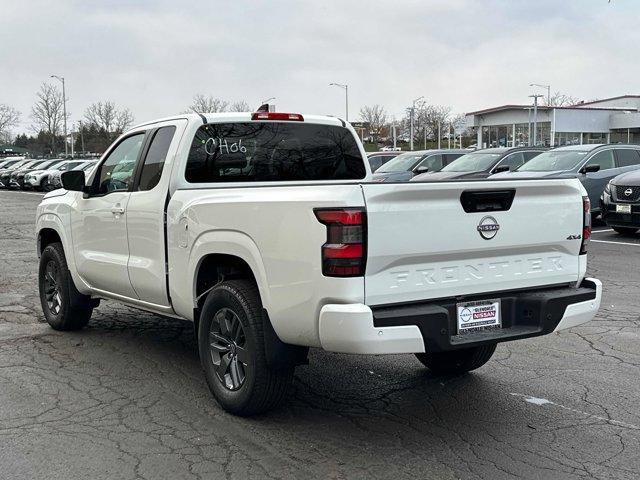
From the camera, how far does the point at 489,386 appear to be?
17.5 feet

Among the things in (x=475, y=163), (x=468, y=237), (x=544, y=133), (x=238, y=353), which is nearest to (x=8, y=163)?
(x=475, y=163)

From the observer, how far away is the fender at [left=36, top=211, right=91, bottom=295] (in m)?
6.55

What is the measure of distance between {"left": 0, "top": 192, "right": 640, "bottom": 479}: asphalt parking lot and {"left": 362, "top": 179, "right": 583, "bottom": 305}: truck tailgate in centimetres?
88

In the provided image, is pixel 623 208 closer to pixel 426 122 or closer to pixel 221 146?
pixel 221 146

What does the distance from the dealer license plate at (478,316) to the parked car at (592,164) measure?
39.7 feet

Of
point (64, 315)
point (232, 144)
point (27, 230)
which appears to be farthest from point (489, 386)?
point (27, 230)

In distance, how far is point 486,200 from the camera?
4316mm

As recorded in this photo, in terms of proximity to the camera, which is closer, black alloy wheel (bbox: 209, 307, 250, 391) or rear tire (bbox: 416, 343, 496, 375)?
black alloy wheel (bbox: 209, 307, 250, 391)

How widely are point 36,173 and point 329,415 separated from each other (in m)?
37.7

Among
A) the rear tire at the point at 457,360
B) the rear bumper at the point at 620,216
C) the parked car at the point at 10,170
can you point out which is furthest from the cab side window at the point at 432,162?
the parked car at the point at 10,170

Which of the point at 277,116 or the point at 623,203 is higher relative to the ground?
the point at 277,116

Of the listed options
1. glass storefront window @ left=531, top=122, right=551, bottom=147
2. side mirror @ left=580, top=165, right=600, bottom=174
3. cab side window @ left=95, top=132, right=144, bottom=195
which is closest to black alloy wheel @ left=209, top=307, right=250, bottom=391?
cab side window @ left=95, top=132, right=144, bottom=195

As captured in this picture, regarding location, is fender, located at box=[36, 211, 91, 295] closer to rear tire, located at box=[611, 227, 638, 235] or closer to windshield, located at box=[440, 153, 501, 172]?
rear tire, located at box=[611, 227, 638, 235]

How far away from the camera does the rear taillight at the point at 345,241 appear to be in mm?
3857
